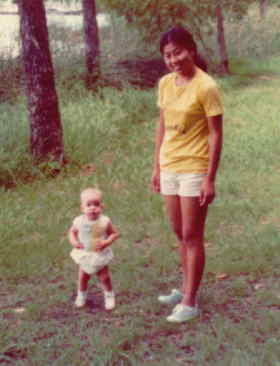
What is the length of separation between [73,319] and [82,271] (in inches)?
15.1

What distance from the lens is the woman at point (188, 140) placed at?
425 cm

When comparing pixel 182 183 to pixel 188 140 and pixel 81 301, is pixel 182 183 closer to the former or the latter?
pixel 188 140

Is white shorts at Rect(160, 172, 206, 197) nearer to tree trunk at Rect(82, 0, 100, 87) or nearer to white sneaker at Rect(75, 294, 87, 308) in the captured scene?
white sneaker at Rect(75, 294, 87, 308)

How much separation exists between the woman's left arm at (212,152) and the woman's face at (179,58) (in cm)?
39

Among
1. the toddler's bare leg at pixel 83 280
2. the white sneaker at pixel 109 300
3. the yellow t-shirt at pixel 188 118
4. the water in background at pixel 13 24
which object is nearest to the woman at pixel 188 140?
the yellow t-shirt at pixel 188 118

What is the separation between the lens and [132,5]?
54.1 feet

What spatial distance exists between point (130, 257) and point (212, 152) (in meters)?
2.35

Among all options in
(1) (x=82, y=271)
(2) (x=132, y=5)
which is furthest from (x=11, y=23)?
(1) (x=82, y=271)

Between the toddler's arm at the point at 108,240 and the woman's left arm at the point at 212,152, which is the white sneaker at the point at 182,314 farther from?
the woman's left arm at the point at 212,152

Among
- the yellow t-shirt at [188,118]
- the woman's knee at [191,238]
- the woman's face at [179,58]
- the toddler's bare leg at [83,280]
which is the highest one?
the woman's face at [179,58]

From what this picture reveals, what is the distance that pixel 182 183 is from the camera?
174 inches

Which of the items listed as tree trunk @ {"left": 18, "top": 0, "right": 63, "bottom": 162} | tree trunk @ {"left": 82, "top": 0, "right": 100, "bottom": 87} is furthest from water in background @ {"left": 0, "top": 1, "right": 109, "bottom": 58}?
tree trunk @ {"left": 18, "top": 0, "right": 63, "bottom": 162}

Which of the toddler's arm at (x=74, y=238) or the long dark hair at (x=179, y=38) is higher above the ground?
the long dark hair at (x=179, y=38)

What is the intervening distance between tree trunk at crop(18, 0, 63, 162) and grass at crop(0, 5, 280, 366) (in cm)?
34
